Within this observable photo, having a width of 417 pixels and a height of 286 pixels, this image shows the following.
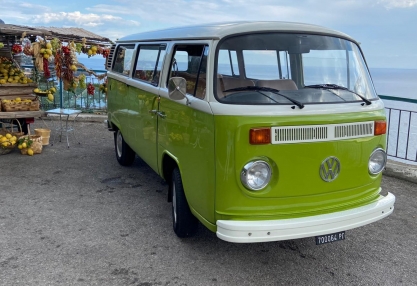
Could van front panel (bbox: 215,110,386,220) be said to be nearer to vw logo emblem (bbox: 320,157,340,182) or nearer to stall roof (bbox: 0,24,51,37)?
vw logo emblem (bbox: 320,157,340,182)

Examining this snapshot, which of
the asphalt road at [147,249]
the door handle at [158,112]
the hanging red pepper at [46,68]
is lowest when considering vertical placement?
the asphalt road at [147,249]

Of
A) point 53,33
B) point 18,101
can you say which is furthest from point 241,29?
point 18,101

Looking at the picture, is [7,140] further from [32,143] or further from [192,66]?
[192,66]

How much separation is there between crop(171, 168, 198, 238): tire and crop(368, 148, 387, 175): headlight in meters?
1.74

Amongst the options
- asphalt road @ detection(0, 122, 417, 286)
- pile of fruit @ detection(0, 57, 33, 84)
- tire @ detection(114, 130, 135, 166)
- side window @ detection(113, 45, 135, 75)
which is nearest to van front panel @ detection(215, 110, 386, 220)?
asphalt road @ detection(0, 122, 417, 286)

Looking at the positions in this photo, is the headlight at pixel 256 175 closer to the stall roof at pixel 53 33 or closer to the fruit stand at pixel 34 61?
the fruit stand at pixel 34 61

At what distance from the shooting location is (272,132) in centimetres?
319

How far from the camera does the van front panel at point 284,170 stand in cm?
318

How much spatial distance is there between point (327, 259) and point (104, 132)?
274 inches

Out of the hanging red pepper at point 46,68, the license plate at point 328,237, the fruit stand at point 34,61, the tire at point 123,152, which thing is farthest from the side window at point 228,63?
the hanging red pepper at point 46,68

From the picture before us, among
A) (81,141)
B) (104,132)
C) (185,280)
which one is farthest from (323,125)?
(104,132)

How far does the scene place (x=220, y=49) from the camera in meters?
3.53

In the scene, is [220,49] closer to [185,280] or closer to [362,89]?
[362,89]

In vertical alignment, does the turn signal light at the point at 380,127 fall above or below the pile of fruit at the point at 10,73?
below
